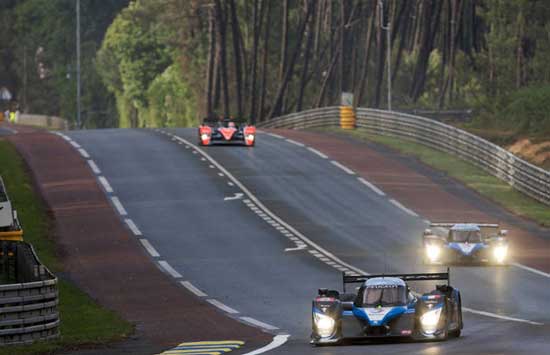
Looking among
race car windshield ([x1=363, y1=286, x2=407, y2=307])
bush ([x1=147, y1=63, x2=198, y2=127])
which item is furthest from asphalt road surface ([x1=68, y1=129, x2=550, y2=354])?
bush ([x1=147, y1=63, x2=198, y2=127])

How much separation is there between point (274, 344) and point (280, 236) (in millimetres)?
20652

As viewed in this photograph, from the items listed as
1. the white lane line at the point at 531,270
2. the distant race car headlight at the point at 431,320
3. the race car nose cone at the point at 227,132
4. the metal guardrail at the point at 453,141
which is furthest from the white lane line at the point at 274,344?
the race car nose cone at the point at 227,132

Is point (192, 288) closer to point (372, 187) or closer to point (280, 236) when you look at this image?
point (280, 236)

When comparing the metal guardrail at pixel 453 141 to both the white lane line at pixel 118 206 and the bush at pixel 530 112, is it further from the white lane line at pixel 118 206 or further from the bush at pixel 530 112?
the white lane line at pixel 118 206

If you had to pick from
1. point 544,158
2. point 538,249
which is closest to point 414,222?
point 538,249

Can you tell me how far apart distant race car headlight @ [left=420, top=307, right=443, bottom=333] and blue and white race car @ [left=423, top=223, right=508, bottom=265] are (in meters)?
14.0

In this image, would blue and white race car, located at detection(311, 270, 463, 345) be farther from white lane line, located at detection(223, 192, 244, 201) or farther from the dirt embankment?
white lane line, located at detection(223, 192, 244, 201)

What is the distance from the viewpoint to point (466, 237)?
3925 centimetres

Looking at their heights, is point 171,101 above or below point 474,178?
below

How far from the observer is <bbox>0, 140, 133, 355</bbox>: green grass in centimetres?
2617

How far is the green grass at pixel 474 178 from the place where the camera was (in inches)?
2078

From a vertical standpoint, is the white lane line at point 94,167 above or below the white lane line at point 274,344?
below

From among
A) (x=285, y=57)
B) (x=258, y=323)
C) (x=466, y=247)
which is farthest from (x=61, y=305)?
(x=285, y=57)

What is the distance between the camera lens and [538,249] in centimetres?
4328
